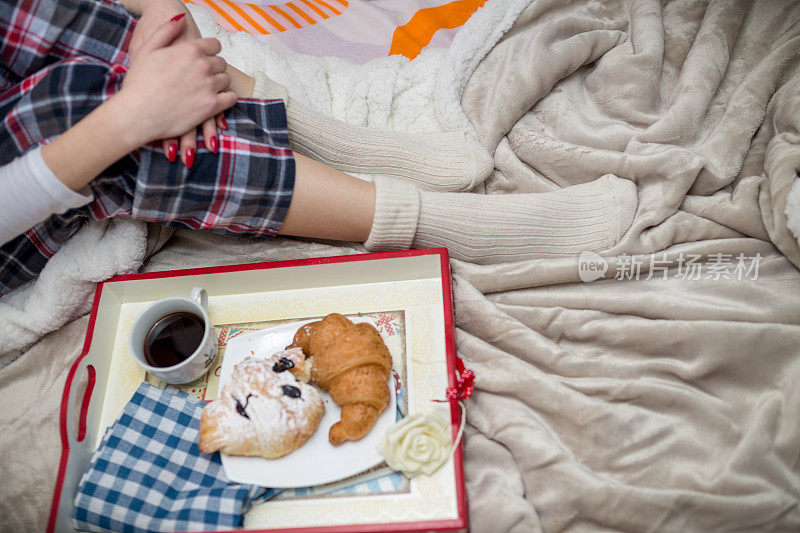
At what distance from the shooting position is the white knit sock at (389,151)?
1015mm

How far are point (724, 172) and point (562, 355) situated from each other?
0.43m

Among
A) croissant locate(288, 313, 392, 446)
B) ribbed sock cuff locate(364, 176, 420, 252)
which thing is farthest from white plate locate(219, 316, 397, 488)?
ribbed sock cuff locate(364, 176, 420, 252)

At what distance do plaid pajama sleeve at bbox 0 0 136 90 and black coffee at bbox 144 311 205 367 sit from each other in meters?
0.41

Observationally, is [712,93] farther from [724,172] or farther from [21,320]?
[21,320]

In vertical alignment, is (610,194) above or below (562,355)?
above

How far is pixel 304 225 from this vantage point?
91cm

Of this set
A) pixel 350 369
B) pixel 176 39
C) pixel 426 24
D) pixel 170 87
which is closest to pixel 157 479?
pixel 350 369

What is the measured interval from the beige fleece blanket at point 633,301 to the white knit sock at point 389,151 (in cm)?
7

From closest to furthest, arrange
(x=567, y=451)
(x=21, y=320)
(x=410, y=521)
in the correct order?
(x=410, y=521)
(x=567, y=451)
(x=21, y=320)

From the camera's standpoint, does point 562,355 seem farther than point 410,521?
Yes

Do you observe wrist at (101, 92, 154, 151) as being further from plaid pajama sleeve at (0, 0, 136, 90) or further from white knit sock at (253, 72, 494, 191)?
white knit sock at (253, 72, 494, 191)

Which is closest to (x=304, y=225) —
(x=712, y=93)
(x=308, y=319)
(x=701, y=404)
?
(x=308, y=319)

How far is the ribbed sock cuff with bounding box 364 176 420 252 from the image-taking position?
910 millimetres

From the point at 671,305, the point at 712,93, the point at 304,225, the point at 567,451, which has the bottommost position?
the point at 567,451
